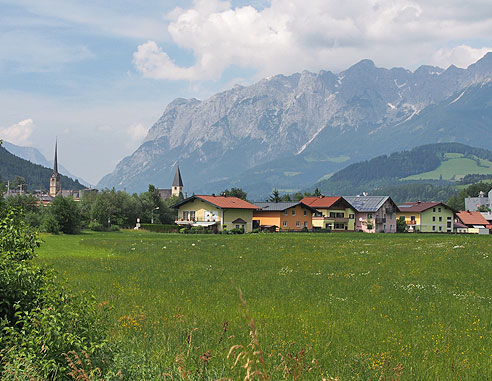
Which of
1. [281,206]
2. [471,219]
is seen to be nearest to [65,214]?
[281,206]

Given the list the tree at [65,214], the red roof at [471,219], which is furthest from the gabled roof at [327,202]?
the tree at [65,214]

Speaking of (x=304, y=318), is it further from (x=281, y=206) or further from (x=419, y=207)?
(x=419, y=207)

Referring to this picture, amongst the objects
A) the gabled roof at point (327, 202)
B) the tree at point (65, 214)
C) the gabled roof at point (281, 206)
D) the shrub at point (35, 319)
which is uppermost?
the gabled roof at point (327, 202)

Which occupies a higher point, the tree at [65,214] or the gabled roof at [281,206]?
the gabled roof at [281,206]

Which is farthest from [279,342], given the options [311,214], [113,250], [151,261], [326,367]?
[311,214]

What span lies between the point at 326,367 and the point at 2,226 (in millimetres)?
7027

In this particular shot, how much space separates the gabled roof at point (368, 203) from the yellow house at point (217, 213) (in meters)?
28.4

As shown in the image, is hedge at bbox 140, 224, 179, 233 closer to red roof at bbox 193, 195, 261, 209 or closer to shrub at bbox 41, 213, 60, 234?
red roof at bbox 193, 195, 261, 209

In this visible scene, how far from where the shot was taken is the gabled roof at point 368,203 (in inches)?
4387

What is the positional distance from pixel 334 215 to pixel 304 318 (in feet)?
320

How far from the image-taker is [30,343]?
8.64m

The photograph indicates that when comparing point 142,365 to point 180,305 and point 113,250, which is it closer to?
point 180,305

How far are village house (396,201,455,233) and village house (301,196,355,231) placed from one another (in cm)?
2083

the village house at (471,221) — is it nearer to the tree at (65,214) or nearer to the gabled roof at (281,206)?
the gabled roof at (281,206)
